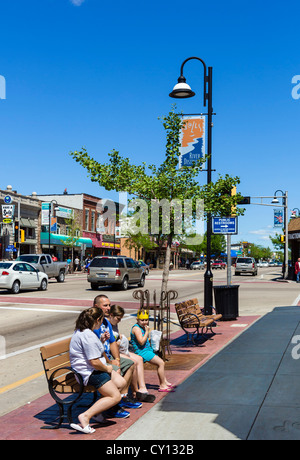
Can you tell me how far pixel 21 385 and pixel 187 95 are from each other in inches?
309

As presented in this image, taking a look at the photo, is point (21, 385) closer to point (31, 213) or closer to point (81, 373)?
point (81, 373)

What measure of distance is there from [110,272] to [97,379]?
2050 centimetres

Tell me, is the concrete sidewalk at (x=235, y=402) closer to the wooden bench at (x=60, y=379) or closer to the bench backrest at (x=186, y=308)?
the wooden bench at (x=60, y=379)

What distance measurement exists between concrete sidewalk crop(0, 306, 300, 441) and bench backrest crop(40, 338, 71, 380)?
Answer: 1.93ft

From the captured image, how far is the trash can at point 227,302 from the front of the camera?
1423 cm

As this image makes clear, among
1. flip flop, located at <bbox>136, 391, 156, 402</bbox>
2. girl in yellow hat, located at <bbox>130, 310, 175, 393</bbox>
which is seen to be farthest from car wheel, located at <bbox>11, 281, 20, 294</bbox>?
flip flop, located at <bbox>136, 391, 156, 402</bbox>

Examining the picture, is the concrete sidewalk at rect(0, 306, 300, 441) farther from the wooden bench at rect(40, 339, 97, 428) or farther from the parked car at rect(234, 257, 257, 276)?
the parked car at rect(234, 257, 257, 276)

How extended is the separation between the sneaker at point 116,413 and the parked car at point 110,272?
65.9 feet

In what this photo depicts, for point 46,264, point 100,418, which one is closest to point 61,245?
point 46,264

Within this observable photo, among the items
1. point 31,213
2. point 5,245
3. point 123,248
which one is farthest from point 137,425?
point 123,248

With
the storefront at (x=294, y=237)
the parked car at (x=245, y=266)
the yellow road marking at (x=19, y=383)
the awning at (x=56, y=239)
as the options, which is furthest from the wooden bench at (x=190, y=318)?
the awning at (x=56, y=239)

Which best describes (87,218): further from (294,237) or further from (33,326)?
(33,326)

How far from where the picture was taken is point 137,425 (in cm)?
537

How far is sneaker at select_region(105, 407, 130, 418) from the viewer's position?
18.5 feet
